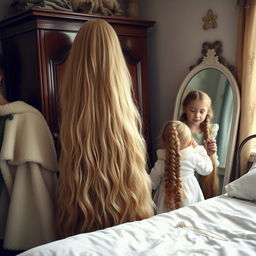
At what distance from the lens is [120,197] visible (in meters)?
1.64

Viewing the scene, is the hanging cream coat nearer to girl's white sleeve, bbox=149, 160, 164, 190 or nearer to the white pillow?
girl's white sleeve, bbox=149, 160, 164, 190

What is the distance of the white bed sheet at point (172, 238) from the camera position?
4.19 ft

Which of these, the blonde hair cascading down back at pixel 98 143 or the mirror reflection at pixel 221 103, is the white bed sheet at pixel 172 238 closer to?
the blonde hair cascading down back at pixel 98 143

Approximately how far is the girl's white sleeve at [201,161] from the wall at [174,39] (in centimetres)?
68

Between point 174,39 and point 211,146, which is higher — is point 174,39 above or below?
above

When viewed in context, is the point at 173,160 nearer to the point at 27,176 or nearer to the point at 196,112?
the point at 196,112

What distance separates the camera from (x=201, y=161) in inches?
81.0

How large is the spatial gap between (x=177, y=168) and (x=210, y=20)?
112cm

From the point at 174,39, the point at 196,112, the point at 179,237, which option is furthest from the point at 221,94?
the point at 179,237

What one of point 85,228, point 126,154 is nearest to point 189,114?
point 126,154

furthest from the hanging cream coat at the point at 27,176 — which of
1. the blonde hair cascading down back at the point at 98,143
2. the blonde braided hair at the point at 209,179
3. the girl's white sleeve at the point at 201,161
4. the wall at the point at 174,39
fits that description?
the wall at the point at 174,39

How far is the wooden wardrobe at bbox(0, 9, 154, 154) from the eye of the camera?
2.11 meters

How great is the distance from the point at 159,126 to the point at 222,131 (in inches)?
27.0

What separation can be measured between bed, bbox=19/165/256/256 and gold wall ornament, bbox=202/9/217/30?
51.6 inches
